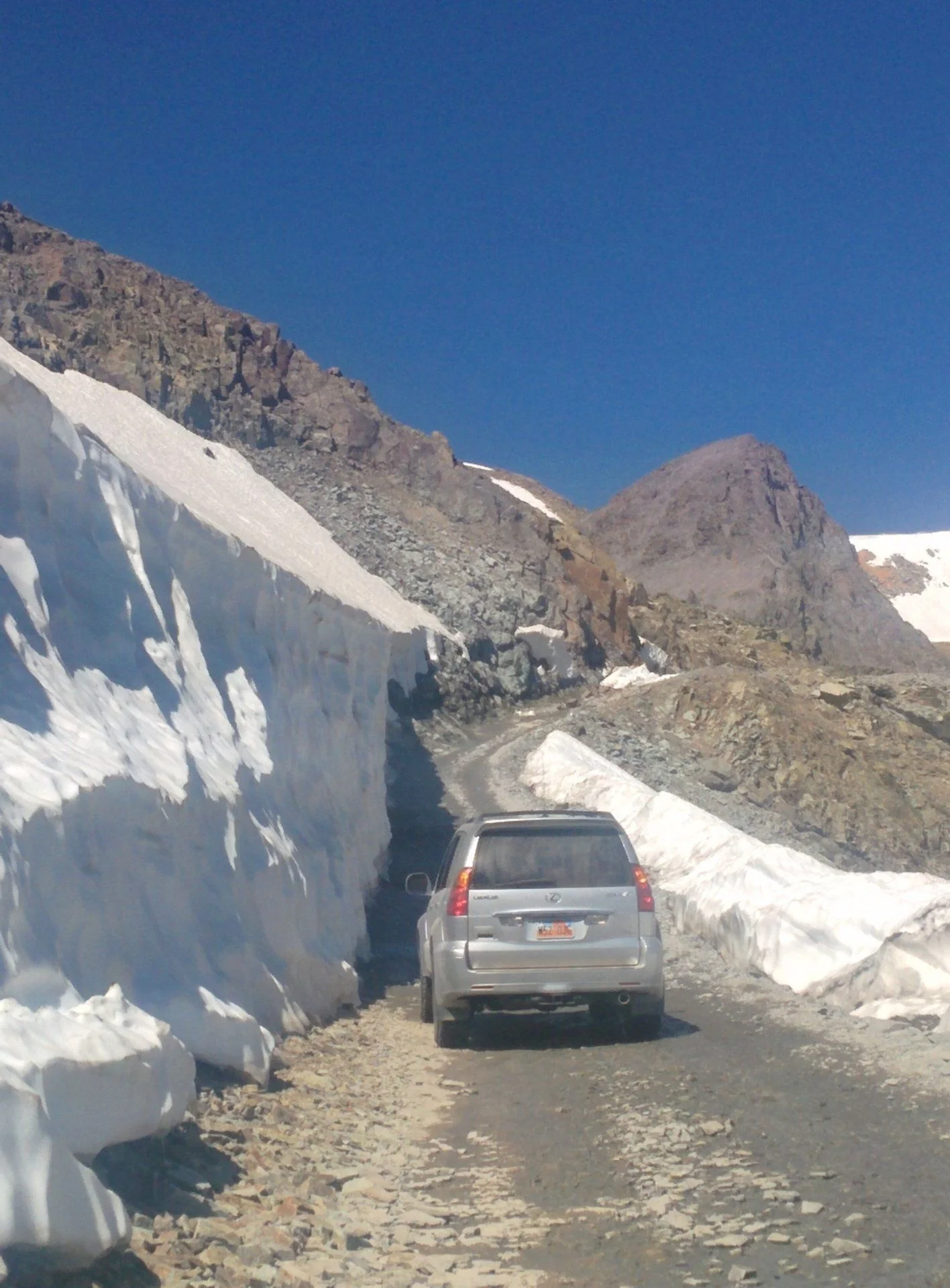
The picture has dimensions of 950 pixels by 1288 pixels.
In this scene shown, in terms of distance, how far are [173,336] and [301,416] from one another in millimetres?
7547

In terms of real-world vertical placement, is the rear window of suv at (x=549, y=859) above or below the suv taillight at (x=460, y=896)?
above

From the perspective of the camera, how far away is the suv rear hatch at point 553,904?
9094mm

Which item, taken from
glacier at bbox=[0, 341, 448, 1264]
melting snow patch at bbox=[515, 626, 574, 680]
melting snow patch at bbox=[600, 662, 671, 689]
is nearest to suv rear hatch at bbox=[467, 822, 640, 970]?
glacier at bbox=[0, 341, 448, 1264]

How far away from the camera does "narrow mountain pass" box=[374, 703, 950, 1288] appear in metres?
4.94

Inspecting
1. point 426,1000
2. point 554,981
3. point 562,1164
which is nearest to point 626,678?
point 426,1000

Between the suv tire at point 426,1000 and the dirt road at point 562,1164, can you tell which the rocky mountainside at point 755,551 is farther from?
the dirt road at point 562,1164

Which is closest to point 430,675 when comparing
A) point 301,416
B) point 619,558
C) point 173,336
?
point 301,416

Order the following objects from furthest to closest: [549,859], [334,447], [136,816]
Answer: [334,447] → [549,859] → [136,816]

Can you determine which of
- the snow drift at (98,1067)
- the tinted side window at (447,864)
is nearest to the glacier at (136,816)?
the snow drift at (98,1067)

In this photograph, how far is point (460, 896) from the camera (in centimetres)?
930

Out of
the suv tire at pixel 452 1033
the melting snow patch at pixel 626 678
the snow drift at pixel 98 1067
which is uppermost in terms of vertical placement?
the melting snow patch at pixel 626 678

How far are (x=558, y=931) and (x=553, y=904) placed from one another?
0.62 ft

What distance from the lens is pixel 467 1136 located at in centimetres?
704

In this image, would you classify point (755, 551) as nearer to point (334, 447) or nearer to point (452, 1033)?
point (334, 447)
